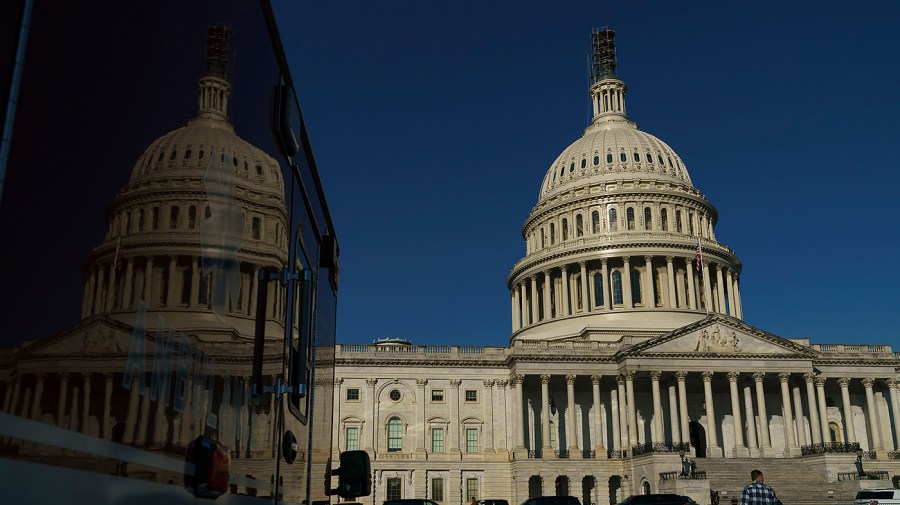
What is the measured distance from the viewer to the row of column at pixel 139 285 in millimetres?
3014

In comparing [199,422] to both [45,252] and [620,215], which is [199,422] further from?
[620,215]

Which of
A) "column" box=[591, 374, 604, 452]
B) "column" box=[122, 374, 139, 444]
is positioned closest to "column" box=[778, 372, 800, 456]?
"column" box=[591, 374, 604, 452]

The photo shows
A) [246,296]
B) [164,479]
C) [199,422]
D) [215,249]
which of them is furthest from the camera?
[246,296]

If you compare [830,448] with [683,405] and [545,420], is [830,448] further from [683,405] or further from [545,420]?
[545,420]

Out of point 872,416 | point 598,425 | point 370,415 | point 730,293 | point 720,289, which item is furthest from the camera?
point 730,293

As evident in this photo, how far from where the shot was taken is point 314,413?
7.62 metres

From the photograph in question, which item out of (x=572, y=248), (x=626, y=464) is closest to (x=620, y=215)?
(x=572, y=248)

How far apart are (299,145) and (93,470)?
4.00 meters

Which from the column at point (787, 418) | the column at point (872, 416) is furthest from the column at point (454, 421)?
the column at point (872, 416)

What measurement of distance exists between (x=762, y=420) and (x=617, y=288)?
18.9 meters

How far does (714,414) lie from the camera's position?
65625mm

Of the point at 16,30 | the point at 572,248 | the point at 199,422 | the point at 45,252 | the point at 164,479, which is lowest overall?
the point at 164,479

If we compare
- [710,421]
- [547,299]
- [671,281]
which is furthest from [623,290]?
[710,421]

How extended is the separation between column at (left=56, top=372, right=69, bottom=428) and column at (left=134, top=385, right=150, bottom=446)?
452 millimetres
